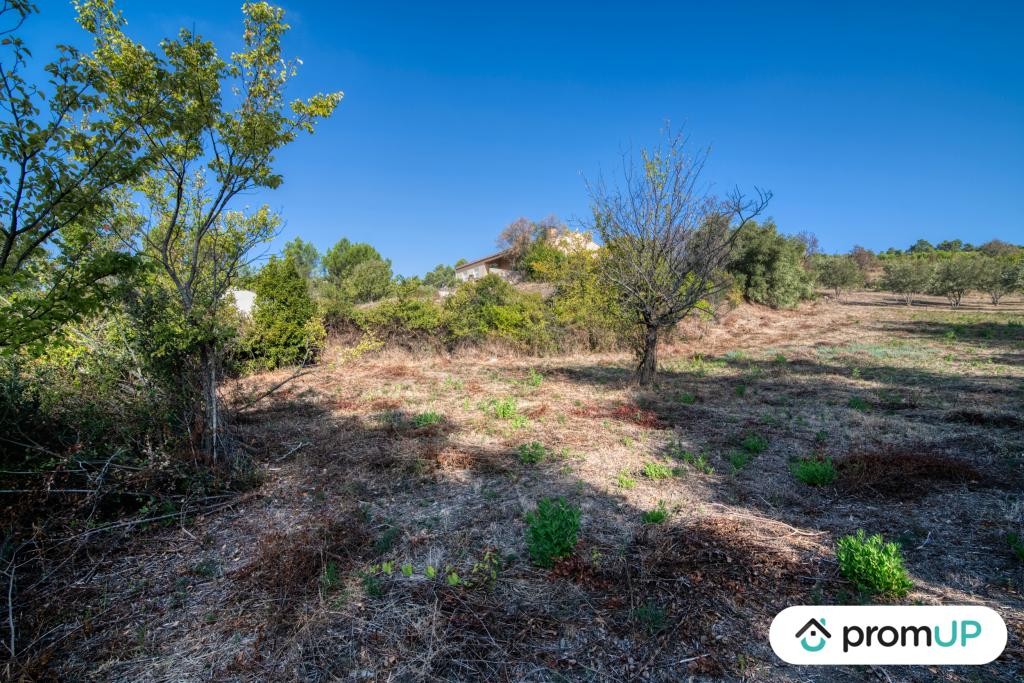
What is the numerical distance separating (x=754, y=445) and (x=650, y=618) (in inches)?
150

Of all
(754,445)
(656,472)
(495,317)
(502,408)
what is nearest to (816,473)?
(754,445)

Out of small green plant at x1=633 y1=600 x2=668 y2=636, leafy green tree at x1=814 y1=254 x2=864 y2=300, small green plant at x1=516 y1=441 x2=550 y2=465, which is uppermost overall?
leafy green tree at x1=814 y1=254 x2=864 y2=300

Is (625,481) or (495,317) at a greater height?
(495,317)

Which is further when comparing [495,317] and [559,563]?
[495,317]

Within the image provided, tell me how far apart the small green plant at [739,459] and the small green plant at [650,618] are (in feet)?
9.38

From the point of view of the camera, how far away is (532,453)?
5.39 meters

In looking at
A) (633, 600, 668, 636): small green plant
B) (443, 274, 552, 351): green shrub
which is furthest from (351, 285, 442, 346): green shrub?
(633, 600, 668, 636): small green plant

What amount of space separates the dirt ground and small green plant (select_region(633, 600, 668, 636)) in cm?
1

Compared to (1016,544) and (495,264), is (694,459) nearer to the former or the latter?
(1016,544)

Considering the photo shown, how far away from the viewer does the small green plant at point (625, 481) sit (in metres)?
4.57

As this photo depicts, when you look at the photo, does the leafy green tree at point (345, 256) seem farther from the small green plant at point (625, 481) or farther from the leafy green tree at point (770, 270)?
the small green plant at point (625, 481)

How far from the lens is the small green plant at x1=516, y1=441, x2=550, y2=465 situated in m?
5.32

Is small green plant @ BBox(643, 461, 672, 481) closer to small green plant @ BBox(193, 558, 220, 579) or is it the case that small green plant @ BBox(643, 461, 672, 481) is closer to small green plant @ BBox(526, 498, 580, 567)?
small green plant @ BBox(526, 498, 580, 567)

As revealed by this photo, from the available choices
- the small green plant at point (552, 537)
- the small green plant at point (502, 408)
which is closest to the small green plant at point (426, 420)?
the small green plant at point (502, 408)
